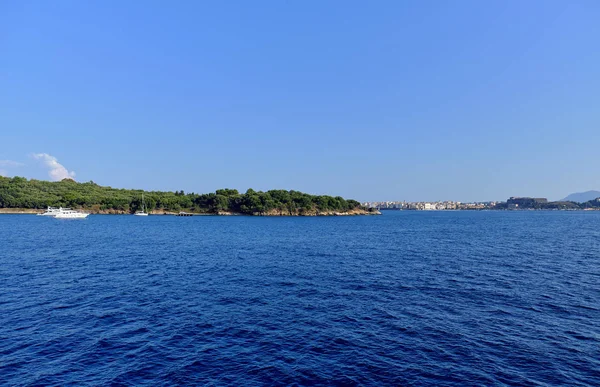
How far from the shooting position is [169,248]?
76.4m

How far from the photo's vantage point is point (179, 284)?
42.8m

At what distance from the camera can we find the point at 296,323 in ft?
95.3

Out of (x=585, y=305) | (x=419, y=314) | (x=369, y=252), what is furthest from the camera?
(x=369, y=252)

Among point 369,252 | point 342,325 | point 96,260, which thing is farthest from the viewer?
point 369,252

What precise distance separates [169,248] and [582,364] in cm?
7443

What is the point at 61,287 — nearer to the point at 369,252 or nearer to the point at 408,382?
→ the point at 408,382

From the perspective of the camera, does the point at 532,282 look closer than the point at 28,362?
No

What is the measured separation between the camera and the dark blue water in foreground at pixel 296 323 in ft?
66.9

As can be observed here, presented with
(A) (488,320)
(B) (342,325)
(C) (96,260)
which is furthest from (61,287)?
(A) (488,320)

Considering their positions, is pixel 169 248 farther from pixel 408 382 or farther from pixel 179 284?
pixel 408 382

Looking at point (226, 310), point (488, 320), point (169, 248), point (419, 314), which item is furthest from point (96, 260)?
point (488, 320)

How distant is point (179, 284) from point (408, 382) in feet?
107

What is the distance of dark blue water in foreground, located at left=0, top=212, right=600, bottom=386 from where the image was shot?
20.4 metres

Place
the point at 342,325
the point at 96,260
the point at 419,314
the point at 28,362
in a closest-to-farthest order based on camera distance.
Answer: the point at 28,362 → the point at 342,325 → the point at 419,314 → the point at 96,260
